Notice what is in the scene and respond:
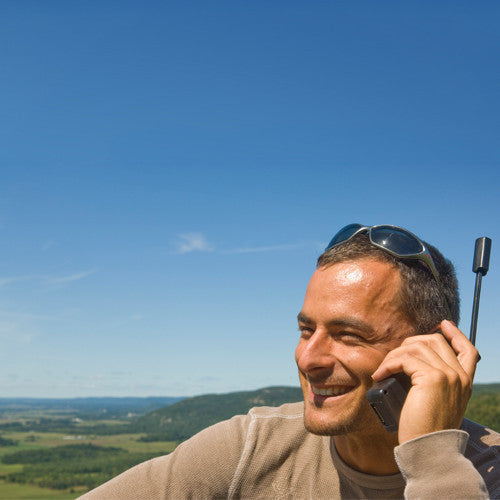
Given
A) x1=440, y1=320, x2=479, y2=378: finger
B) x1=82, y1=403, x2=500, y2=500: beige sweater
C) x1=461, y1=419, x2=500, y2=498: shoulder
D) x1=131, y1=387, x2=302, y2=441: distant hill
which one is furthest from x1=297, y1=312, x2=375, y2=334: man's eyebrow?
x1=131, y1=387, x2=302, y2=441: distant hill

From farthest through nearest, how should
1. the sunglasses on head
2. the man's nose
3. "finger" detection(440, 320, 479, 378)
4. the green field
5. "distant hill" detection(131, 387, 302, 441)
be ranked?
"distant hill" detection(131, 387, 302, 441), the green field, the sunglasses on head, the man's nose, "finger" detection(440, 320, 479, 378)

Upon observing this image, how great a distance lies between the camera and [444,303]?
2.80 m

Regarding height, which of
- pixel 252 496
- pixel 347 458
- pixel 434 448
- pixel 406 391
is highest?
pixel 406 391

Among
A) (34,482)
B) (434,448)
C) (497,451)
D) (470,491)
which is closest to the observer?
(470,491)

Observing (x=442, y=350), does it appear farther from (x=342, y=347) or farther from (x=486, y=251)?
(x=486, y=251)

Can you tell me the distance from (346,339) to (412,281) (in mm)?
484

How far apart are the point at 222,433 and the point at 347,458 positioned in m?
0.64

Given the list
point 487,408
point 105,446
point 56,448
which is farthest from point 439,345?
point 56,448

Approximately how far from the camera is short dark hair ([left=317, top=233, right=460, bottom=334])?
266 centimetres

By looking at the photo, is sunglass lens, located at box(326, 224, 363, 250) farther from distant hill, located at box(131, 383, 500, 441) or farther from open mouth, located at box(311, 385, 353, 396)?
distant hill, located at box(131, 383, 500, 441)

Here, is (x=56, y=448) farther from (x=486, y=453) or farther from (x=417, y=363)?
(x=417, y=363)

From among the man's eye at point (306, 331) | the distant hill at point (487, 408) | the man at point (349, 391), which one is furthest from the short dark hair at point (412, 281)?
the distant hill at point (487, 408)

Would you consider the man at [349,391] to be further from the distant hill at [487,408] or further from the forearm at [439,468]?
the distant hill at [487,408]

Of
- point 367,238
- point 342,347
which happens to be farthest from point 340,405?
point 367,238
